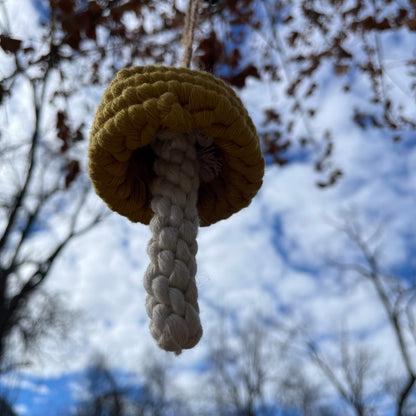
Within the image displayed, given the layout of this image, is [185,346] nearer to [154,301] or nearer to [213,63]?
[154,301]

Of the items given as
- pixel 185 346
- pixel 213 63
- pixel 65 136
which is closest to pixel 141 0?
pixel 213 63

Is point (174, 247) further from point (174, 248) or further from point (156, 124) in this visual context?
point (156, 124)

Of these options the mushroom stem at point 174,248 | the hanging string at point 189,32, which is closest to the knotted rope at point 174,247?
the mushroom stem at point 174,248

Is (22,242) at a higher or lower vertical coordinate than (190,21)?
lower

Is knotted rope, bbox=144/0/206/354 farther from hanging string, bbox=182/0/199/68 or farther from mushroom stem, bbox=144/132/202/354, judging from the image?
hanging string, bbox=182/0/199/68

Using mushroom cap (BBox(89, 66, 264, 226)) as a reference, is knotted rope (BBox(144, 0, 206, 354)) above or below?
below

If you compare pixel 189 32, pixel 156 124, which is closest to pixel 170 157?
pixel 156 124

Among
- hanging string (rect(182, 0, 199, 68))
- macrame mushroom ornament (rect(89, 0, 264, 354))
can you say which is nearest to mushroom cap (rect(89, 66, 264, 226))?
macrame mushroom ornament (rect(89, 0, 264, 354))
